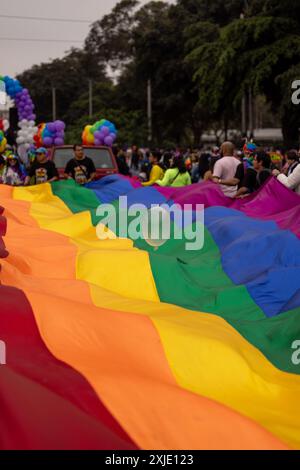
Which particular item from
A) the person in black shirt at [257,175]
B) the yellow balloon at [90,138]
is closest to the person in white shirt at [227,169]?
the person in black shirt at [257,175]

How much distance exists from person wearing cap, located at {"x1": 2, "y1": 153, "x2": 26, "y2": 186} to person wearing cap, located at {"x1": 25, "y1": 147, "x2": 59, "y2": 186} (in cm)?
209

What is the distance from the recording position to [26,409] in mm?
3174

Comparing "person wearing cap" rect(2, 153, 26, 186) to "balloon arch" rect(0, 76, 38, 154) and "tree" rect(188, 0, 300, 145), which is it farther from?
"tree" rect(188, 0, 300, 145)

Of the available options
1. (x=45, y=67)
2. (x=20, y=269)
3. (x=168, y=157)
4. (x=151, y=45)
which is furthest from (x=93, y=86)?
(x=20, y=269)

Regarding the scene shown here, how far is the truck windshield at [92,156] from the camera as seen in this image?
15.1 metres

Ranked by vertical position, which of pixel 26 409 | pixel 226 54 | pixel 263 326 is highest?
pixel 226 54

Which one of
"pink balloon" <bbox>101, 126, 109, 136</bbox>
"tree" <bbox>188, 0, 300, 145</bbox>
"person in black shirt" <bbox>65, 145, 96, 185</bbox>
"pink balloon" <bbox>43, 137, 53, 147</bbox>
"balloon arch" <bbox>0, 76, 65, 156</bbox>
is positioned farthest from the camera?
"tree" <bbox>188, 0, 300, 145</bbox>

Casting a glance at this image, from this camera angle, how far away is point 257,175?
35.7 ft

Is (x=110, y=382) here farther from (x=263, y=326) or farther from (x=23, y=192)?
(x=23, y=192)

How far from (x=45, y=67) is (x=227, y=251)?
77.1 metres

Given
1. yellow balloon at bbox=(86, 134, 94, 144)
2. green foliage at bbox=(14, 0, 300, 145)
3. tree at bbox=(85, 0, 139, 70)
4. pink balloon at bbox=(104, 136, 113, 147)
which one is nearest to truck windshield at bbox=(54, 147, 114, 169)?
pink balloon at bbox=(104, 136, 113, 147)

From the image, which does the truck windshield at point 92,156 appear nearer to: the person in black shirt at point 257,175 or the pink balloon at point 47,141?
the person in black shirt at point 257,175

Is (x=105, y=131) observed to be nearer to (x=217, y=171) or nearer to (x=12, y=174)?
(x=12, y=174)

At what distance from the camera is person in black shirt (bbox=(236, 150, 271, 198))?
10773 millimetres
